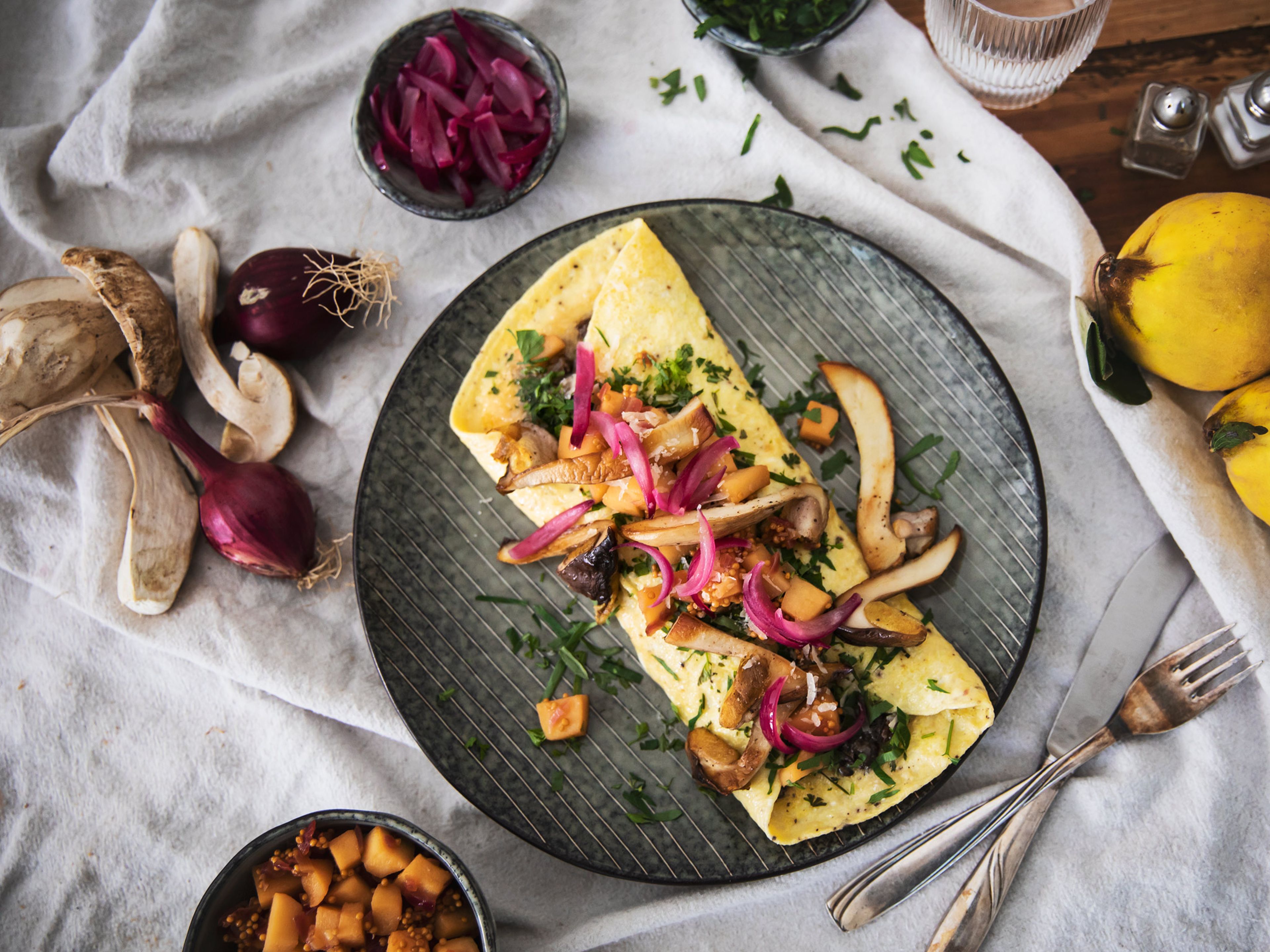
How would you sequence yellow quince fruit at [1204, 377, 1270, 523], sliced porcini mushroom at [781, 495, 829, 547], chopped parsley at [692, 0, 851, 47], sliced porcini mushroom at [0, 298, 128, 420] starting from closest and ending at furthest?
1. yellow quince fruit at [1204, 377, 1270, 523]
2. sliced porcini mushroom at [781, 495, 829, 547]
3. sliced porcini mushroom at [0, 298, 128, 420]
4. chopped parsley at [692, 0, 851, 47]

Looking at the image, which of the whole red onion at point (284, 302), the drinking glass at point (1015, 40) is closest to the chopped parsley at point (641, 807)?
the whole red onion at point (284, 302)

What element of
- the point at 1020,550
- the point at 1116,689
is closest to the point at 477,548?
the point at 1020,550

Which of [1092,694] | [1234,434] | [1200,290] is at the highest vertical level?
[1200,290]

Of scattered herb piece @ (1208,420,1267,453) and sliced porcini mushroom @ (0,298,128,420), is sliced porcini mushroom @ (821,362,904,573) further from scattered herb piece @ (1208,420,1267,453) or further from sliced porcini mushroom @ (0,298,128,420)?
sliced porcini mushroom @ (0,298,128,420)

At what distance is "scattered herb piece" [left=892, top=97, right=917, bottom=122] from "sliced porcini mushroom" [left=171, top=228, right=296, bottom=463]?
3.09 m

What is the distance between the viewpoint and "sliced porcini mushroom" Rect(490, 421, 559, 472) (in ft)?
11.4

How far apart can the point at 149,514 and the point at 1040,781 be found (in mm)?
4084

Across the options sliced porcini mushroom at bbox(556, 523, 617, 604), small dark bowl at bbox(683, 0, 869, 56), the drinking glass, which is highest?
the drinking glass

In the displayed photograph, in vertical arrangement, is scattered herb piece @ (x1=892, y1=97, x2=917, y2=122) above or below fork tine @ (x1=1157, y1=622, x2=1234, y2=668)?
above

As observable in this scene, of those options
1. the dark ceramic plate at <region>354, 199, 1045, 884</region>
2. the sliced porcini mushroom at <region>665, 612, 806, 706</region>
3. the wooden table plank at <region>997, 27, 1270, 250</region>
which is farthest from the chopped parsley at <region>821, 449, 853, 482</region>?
the wooden table plank at <region>997, 27, 1270, 250</region>

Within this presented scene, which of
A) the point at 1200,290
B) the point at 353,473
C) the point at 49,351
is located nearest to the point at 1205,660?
the point at 1200,290

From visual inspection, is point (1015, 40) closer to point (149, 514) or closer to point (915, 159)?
point (915, 159)

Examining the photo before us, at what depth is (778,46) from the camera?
12.2 feet

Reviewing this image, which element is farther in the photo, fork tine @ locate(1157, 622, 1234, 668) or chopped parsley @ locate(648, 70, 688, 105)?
chopped parsley @ locate(648, 70, 688, 105)
